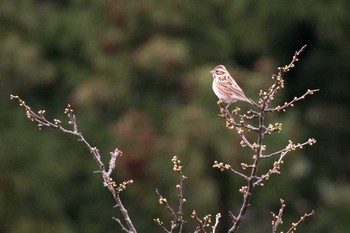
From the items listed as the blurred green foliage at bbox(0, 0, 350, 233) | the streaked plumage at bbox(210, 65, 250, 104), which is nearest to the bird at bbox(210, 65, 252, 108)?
the streaked plumage at bbox(210, 65, 250, 104)

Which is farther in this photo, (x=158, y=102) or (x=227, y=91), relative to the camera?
(x=158, y=102)

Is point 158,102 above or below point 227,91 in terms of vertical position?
above

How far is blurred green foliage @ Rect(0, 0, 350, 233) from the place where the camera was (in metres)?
17.1

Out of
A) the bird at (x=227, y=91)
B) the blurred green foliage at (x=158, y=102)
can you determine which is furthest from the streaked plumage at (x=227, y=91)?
the blurred green foliage at (x=158, y=102)

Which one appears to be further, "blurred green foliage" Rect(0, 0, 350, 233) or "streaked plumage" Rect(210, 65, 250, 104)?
"blurred green foliage" Rect(0, 0, 350, 233)

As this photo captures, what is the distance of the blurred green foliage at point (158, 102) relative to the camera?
1706 centimetres

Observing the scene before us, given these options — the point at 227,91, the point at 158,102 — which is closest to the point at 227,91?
the point at 227,91

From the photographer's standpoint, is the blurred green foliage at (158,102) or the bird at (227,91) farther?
the blurred green foliage at (158,102)

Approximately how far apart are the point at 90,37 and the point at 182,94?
1829mm

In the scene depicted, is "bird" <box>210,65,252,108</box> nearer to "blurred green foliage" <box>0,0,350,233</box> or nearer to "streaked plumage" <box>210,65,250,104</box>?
"streaked plumage" <box>210,65,250,104</box>

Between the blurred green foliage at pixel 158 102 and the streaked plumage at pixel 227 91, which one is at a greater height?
the blurred green foliage at pixel 158 102

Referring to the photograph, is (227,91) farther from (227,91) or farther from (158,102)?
(158,102)

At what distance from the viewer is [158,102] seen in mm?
18109

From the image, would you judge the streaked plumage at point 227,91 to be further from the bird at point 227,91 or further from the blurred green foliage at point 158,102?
the blurred green foliage at point 158,102
